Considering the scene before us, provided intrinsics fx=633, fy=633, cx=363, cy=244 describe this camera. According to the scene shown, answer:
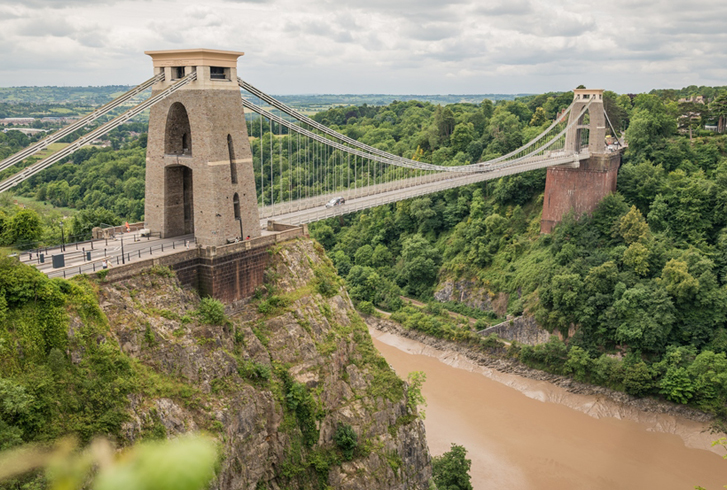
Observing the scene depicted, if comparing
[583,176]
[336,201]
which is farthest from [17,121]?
[583,176]

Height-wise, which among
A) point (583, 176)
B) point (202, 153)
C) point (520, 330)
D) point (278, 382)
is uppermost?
point (202, 153)

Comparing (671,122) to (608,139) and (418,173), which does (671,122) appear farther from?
(418,173)

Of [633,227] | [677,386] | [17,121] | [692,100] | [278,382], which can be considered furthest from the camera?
[17,121]

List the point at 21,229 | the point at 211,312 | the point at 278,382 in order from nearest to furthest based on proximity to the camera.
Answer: the point at 211,312, the point at 21,229, the point at 278,382

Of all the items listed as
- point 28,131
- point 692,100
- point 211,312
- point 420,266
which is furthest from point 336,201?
point 28,131

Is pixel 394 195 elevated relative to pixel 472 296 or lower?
elevated

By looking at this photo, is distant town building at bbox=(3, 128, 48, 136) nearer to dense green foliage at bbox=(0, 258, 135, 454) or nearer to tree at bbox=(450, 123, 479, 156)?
tree at bbox=(450, 123, 479, 156)

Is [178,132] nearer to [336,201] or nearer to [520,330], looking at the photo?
[336,201]

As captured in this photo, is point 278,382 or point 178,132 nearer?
point 278,382
